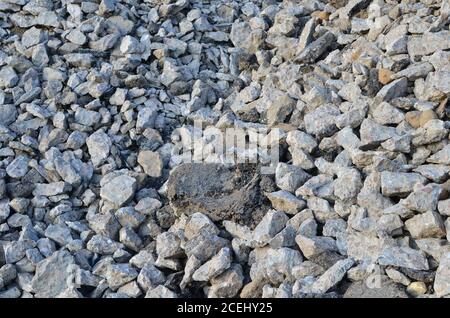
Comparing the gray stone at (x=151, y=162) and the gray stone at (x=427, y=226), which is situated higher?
the gray stone at (x=427, y=226)

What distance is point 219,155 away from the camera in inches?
226

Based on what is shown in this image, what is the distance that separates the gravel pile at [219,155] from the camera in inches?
185

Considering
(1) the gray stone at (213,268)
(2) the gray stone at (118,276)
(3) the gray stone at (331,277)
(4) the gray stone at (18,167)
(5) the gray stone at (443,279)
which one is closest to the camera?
(5) the gray stone at (443,279)

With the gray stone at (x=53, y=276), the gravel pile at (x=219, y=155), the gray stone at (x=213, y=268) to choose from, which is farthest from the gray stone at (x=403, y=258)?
the gray stone at (x=53, y=276)

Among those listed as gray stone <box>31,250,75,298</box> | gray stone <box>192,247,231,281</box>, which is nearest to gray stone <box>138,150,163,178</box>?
gray stone <box>31,250,75,298</box>

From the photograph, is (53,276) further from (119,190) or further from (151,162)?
(151,162)

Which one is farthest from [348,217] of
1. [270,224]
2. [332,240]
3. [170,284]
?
[170,284]

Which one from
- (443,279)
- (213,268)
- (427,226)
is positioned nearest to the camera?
(443,279)

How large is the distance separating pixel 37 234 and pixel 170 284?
1.33 meters

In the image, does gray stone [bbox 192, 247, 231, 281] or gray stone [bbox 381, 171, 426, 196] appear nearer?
gray stone [bbox 192, 247, 231, 281]

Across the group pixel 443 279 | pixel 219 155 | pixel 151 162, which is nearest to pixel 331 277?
pixel 443 279

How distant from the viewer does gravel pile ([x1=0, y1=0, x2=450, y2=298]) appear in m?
4.69

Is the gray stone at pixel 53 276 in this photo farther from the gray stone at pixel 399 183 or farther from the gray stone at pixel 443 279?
the gray stone at pixel 443 279

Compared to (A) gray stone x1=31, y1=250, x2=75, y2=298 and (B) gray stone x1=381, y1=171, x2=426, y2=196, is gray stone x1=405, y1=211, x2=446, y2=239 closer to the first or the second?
(B) gray stone x1=381, y1=171, x2=426, y2=196
